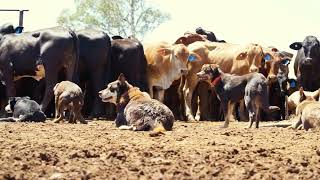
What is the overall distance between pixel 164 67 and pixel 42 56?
4.04 metres

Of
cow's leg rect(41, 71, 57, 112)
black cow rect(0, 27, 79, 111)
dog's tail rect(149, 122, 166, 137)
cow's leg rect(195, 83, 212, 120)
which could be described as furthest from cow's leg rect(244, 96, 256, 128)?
cow's leg rect(195, 83, 212, 120)

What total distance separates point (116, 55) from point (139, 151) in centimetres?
A: 1113

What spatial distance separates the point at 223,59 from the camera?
19.6 m

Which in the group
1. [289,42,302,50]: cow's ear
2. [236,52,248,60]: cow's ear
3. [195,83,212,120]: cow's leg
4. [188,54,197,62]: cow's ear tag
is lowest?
[195,83,212,120]: cow's leg

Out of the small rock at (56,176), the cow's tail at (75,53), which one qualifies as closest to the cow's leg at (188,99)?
the cow's tail at (75,53)

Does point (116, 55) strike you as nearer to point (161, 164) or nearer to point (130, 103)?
point (130, 103)

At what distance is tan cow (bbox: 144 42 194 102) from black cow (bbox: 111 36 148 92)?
642 millimetres

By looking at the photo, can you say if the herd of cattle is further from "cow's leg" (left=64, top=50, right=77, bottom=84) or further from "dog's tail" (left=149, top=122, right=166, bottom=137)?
"dog's tail" (left=149, top=122, right=166, bottom=137)

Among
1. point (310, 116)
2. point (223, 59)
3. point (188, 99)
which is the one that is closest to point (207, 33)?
point (223, 59)

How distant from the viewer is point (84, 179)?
214 inches

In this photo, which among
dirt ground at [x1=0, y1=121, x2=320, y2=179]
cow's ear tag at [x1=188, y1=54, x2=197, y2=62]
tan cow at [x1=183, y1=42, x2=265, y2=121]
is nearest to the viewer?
dirt ground at [x1=0, y1=121, x2=320, y2=179]

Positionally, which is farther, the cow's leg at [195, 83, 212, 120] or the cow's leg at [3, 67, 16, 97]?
the cow's leg at [195, 83, 212, 120]

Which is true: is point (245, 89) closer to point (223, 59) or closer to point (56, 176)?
point (56, 176)

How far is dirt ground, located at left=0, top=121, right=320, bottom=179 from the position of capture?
571 cm
